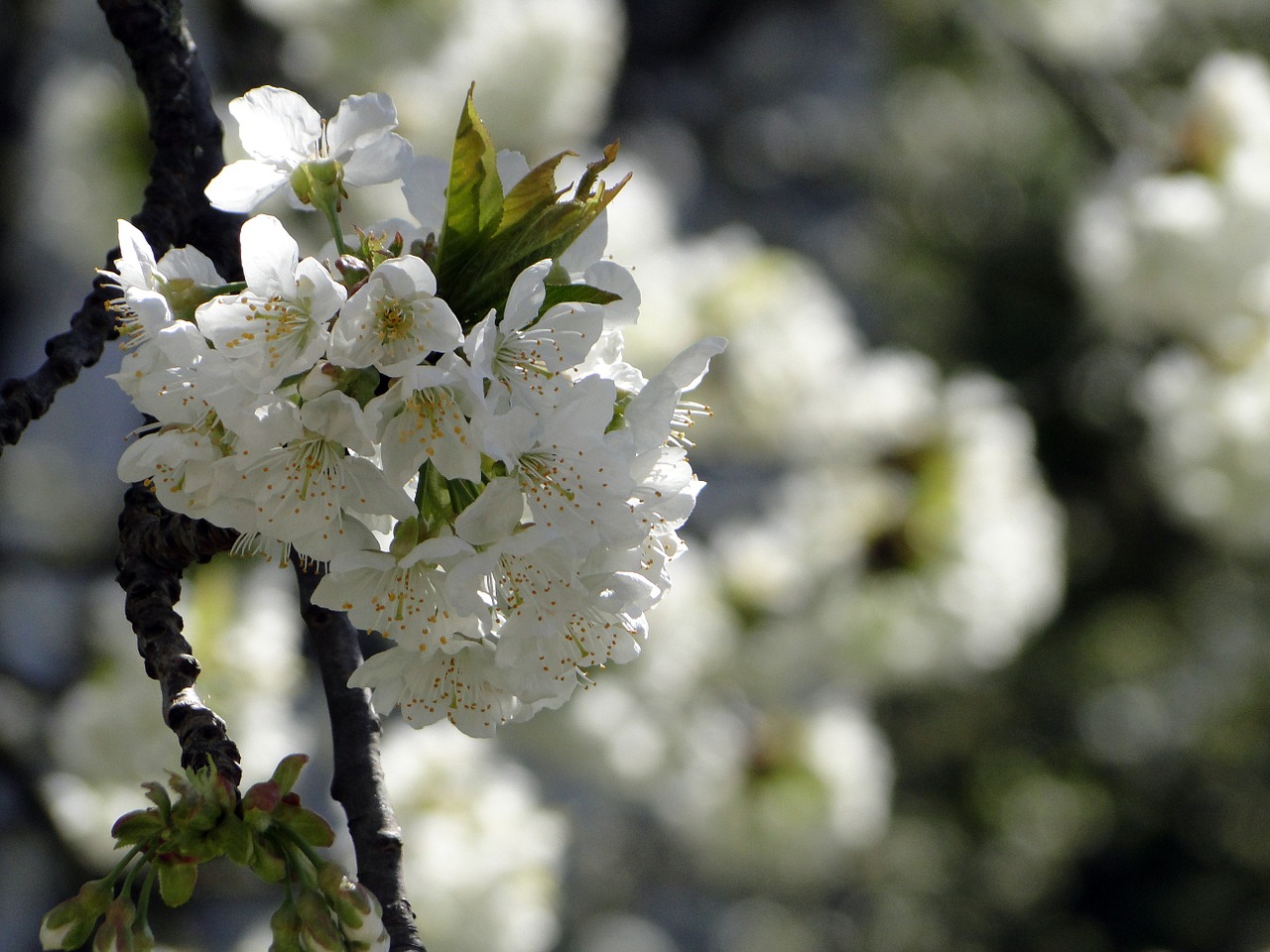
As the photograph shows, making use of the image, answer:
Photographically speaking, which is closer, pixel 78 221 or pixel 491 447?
pixel 491 447

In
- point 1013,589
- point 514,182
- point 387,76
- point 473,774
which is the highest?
point 387,76

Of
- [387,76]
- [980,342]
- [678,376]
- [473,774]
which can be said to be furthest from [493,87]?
[980,342]

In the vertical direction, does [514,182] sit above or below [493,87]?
below

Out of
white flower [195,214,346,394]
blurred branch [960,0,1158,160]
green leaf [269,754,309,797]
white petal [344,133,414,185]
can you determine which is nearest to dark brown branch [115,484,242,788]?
green leaf [269,754,309,797]

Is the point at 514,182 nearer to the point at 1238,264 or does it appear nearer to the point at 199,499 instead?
the point at 199,499

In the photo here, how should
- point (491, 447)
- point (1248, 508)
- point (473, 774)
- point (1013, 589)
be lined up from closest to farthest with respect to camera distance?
point (491, 447), point (473, 774), point (1013, 589), point (1248, 508)

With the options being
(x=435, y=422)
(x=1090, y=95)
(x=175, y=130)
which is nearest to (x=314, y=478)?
(x=435, y=422)
